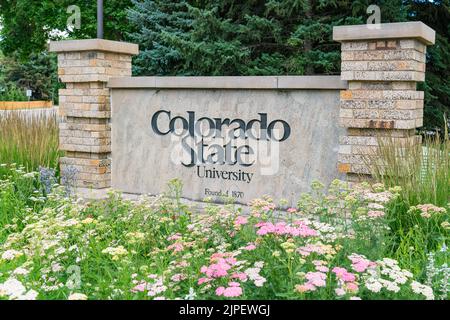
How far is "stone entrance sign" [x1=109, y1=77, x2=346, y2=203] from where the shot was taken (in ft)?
19.6

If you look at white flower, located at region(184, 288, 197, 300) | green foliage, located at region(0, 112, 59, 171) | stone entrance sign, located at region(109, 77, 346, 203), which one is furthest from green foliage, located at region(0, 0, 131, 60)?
white flower, located at region(184, 288, 197, 300)

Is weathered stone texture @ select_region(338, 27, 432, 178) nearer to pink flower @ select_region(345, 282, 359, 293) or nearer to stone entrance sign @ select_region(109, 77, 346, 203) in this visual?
stone entrance sign @ select_region(109, 77, 346, 203)

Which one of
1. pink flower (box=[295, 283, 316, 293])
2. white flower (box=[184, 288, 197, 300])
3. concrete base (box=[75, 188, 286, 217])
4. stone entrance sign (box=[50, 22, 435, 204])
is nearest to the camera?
pink flower (box=[295, 283, 316, 293])

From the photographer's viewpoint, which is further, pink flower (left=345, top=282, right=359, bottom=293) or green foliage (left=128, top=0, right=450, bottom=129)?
green foliage (left=128, top=0, right=450, bottom=129)

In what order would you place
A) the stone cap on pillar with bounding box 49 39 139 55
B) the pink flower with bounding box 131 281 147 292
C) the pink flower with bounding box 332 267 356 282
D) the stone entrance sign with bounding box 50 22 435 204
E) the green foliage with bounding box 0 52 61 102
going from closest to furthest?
the pink flower with bounding box 332 267 356 282 < the pink flower with bounding box 131 281 147 292 < the stone entrance sign with bounding box 50 22 435 204 < the stone cap on pillar with bounding box 49 39 139 55 < the green foliage with bounding box 0 52 61 102

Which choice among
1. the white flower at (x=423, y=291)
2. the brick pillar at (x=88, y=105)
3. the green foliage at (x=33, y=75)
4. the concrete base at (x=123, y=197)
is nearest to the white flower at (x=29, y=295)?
the white flower at (x=423, y=291)

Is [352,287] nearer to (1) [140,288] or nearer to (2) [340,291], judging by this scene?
(2) [340,291]

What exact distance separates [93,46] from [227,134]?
1974mm

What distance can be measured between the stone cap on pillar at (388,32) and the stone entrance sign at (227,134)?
470 millimetres

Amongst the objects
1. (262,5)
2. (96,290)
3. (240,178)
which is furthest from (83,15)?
(96,290)

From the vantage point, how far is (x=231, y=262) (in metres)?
3.20

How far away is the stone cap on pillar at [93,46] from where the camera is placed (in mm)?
6969

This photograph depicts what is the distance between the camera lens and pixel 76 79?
23.6 feet

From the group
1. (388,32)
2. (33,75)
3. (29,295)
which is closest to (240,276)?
(29,295)
